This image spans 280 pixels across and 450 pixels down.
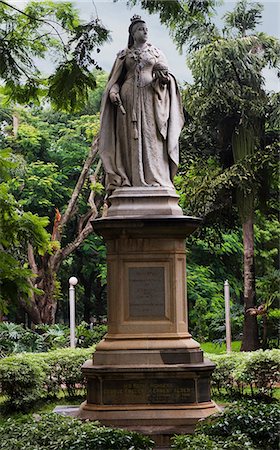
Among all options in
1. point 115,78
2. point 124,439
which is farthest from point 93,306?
point 124,439

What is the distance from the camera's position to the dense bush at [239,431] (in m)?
5.74

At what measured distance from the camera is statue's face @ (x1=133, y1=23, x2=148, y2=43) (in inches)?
383

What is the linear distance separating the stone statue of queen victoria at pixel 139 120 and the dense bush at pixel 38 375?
3685 mm

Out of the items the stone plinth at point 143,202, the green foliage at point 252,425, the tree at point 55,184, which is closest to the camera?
the green foliage at point 252,425

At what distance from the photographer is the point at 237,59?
1972 cm

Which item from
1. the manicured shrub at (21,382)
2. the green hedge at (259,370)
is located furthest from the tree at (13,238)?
the green hedge at (259,370)

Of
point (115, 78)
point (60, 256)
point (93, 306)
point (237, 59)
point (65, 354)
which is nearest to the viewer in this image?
point (115, 78)

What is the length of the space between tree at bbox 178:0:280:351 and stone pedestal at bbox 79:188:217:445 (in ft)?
33.3

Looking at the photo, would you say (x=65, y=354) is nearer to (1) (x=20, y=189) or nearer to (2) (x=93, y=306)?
(1) (x=20, y=189)

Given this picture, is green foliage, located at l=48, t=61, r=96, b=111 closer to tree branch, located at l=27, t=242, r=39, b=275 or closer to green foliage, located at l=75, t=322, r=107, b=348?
green foliage, located at l=75, t=322, r=107, b=348

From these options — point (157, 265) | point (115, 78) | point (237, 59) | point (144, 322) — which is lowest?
point (144, 322)

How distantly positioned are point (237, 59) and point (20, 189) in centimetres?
923

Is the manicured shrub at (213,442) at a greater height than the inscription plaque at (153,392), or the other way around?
the inscription plaque at (153,392)

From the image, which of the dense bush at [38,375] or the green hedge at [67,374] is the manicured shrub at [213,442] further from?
the dense bush at [38,375]
